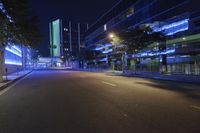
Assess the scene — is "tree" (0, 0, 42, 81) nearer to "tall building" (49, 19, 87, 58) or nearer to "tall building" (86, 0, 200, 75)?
"tall building" (86, 0, 200, 75)

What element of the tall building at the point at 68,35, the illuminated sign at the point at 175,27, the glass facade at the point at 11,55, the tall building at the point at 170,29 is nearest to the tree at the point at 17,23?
the glass facade at the point at 11,55

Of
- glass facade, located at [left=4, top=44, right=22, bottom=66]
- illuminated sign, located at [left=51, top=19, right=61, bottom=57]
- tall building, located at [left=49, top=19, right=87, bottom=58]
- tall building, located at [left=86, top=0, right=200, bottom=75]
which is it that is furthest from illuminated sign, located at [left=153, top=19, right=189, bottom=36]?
illuminated sign, located at [left=51, top=19, right=61, bottom=57]

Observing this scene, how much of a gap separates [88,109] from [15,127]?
302cm

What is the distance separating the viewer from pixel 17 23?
842 inches

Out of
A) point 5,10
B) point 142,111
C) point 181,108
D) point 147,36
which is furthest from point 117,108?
point 147,36

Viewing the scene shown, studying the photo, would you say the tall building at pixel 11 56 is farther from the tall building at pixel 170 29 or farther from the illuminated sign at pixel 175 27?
the illuminated sign at pixel 175 27

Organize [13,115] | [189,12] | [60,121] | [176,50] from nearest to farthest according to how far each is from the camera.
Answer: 1. [60,121]
2. [13,115]
3. [189,12]
4. [176,50]

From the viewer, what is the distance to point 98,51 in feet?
325

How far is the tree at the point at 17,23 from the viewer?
19516mm

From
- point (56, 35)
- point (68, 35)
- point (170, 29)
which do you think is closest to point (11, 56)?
point (170, 29)

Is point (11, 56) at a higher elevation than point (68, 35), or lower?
lower

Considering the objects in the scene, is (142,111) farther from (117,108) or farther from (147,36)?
(147,36)

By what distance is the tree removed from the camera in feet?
64.0

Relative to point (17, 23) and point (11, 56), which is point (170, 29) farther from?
point (17, 23)
